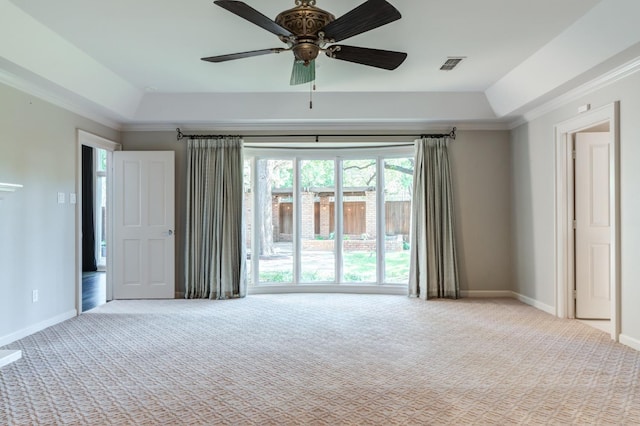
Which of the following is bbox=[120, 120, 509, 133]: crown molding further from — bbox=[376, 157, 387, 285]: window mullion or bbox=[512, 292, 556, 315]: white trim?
bbox=[512, 292, 556, 315]: white trim

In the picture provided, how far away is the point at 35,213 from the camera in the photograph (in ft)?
13.1

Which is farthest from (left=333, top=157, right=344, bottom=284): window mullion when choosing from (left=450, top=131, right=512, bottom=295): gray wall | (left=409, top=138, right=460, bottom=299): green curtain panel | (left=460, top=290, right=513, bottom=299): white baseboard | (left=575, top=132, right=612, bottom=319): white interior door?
(left=575, top=132, right=612, bottom=319): white interior door

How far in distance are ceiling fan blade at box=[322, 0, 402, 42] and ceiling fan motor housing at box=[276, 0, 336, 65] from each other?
0.30ft

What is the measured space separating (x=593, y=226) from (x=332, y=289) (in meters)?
3.44

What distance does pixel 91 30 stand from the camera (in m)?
3.34

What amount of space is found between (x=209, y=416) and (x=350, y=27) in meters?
2.52

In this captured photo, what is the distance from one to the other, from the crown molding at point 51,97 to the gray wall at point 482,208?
1659mm

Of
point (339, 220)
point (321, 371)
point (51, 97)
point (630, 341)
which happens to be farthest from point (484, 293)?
point (51, 97)

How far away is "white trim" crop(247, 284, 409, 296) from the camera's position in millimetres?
5770

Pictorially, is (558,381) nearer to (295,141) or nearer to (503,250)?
(503,250)

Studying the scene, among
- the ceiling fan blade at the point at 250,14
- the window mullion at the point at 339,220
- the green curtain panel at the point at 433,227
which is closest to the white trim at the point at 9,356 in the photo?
the ceiling fan blade at the point at 250,14

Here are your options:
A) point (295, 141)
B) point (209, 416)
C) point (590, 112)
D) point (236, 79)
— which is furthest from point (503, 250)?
point (209, 416)

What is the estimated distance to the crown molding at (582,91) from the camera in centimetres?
341

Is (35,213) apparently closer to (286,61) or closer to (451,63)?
(286,61)
